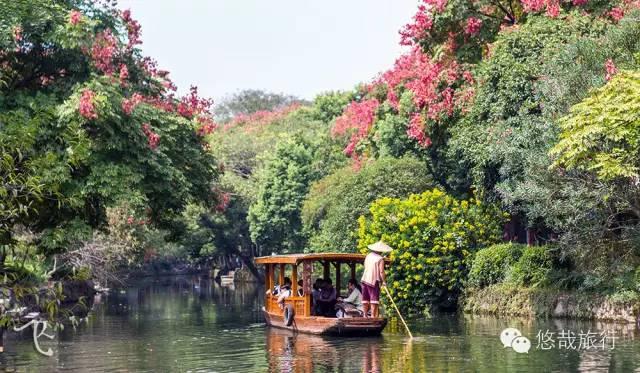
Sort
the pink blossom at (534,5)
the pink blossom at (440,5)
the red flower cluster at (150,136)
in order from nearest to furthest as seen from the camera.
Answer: the red flower cluster at (150,136), the pink blossom at (534,5), the pink blossom at (440,5)

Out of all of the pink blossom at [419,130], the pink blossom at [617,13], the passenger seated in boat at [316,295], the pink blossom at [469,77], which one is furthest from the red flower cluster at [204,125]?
the pink blossom at [617,13]

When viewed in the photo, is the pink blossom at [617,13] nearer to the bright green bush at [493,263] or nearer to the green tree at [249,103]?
the bright green bush at [493,263]

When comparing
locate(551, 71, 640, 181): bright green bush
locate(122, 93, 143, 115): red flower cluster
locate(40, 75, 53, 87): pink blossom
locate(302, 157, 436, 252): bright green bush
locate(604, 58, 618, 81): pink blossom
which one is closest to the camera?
locate(551, 71, 640, 181): bright green bush

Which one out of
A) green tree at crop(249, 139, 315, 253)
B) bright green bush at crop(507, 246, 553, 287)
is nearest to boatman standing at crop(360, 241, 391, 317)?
bright green bush at crop(507, 246, 553, 287)

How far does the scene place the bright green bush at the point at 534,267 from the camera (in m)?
32.1

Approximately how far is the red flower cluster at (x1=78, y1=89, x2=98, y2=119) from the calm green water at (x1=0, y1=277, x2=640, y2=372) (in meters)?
5.92

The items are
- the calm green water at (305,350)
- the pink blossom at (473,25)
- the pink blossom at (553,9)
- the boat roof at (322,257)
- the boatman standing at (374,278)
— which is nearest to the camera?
the calm green water at (305,350)

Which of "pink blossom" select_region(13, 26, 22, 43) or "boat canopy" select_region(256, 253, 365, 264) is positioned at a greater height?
"pink blossom" select_region(13, 26, 22, 43)

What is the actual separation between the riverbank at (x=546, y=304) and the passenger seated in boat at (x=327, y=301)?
21.0ft

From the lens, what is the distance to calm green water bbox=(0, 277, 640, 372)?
20188mm

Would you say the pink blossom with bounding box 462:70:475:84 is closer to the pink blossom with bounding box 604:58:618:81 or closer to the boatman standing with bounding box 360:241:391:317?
the pink blossom with bounding box 604:58:618:81

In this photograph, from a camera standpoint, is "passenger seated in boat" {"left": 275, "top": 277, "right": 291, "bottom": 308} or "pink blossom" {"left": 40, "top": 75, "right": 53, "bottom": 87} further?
"passenger seated in boat" {"left": 275, "top": 277, "right": 291, "bottom": 308}

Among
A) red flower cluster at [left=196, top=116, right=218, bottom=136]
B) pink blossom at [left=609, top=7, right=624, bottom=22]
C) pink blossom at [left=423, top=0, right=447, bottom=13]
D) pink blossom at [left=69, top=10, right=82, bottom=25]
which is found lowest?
red flower cluster at [left=196, top=116, right=218, bottom=136]

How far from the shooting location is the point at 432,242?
1359 inches
